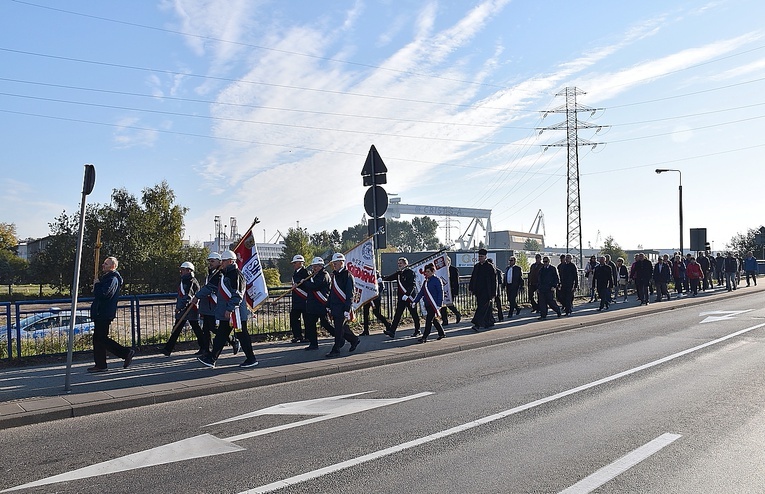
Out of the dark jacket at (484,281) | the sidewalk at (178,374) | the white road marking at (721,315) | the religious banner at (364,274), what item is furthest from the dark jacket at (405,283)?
the white road marking at (721,315)

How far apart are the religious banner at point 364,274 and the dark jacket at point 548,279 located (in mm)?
6352

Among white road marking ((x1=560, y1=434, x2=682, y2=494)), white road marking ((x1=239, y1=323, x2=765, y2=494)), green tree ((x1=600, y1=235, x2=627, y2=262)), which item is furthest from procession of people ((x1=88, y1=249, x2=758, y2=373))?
green tree ((x1=600, y1=235, x2=627, y2=262))

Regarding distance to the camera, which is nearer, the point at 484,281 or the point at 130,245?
the point at 484,281

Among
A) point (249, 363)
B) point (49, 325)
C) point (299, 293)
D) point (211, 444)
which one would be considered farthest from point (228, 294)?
point (211, 444)

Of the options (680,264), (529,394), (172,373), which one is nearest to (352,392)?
(529,394)

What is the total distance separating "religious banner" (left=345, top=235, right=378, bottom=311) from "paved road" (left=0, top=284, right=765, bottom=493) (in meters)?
3.79

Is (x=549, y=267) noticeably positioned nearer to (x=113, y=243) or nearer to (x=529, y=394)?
→ (x=529, y=394)

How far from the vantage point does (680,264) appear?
2661 cm

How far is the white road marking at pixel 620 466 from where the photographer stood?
4.83 metres

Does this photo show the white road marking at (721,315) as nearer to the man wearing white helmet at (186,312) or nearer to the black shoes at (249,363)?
the black shoes at (249,363)

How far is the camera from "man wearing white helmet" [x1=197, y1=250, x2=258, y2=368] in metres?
10.2

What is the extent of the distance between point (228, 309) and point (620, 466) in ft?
22.0

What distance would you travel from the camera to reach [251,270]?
12641mm

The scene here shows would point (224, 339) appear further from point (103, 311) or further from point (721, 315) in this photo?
point (721, 315)
